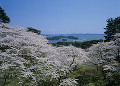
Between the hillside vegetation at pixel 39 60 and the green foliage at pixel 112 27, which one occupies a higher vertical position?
the green foliage at pixel 112 27

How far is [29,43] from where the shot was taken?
6.84 metres

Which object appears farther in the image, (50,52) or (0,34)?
(50,52)

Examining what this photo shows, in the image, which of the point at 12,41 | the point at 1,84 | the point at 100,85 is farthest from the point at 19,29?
the point at 100,85

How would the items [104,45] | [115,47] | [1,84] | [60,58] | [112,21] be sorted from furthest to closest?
[112,21], [104,45], [115,47], [1,84], [60,58]

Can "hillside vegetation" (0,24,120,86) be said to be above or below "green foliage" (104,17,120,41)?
below

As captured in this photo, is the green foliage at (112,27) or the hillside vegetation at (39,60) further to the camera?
the green foliage at (112,27)

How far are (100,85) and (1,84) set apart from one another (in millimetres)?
9229

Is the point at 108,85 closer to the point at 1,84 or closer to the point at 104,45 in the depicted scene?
the point at 104,45

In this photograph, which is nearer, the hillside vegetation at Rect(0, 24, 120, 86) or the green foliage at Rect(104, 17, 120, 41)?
the hillside vegetation at Rect(0, 24, 120, 86)

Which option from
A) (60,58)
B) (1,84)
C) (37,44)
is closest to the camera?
(60,58)

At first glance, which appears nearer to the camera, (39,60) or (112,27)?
(39,60)

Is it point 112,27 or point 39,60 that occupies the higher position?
point 112,27

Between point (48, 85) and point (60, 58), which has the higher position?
point (60, 58)

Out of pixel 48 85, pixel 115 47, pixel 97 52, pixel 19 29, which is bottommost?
pixel 48 85
